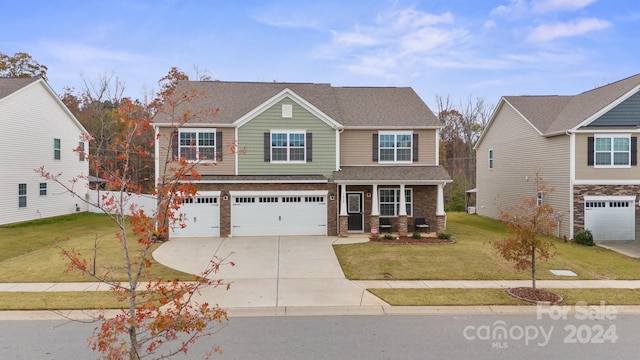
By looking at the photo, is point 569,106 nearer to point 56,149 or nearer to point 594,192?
point 594,192

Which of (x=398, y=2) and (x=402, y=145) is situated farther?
(x=402, y=145)

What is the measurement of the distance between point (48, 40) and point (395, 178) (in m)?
23.4

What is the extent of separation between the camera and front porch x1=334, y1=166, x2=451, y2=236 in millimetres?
20031

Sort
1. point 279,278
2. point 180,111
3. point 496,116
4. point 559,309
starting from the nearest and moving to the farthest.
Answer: point 559,309 < point 279,278 < point 180,111 < point 496,116

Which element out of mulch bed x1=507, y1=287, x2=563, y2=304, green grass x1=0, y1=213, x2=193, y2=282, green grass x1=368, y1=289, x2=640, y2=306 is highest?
green grass x1=0, y1=213, x2=193, y2=282

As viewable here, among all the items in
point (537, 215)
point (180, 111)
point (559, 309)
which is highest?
point (180, 111)

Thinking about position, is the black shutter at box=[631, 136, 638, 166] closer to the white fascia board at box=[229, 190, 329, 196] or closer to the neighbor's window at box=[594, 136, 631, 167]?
the neighbor's window at box=[594, 136, 631, 167]

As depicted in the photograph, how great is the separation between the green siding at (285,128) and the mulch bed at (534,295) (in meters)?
11.3

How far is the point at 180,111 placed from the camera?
2048 centimetres

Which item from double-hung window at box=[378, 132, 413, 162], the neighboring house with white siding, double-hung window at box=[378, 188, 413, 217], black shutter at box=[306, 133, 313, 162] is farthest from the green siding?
the neighboring house with white siding

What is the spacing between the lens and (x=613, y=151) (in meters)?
20.2

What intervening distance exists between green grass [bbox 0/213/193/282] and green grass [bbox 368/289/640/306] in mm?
6219

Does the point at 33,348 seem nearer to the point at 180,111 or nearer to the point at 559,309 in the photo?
the point at 559,309

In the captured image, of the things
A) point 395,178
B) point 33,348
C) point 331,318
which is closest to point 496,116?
point 395,178
